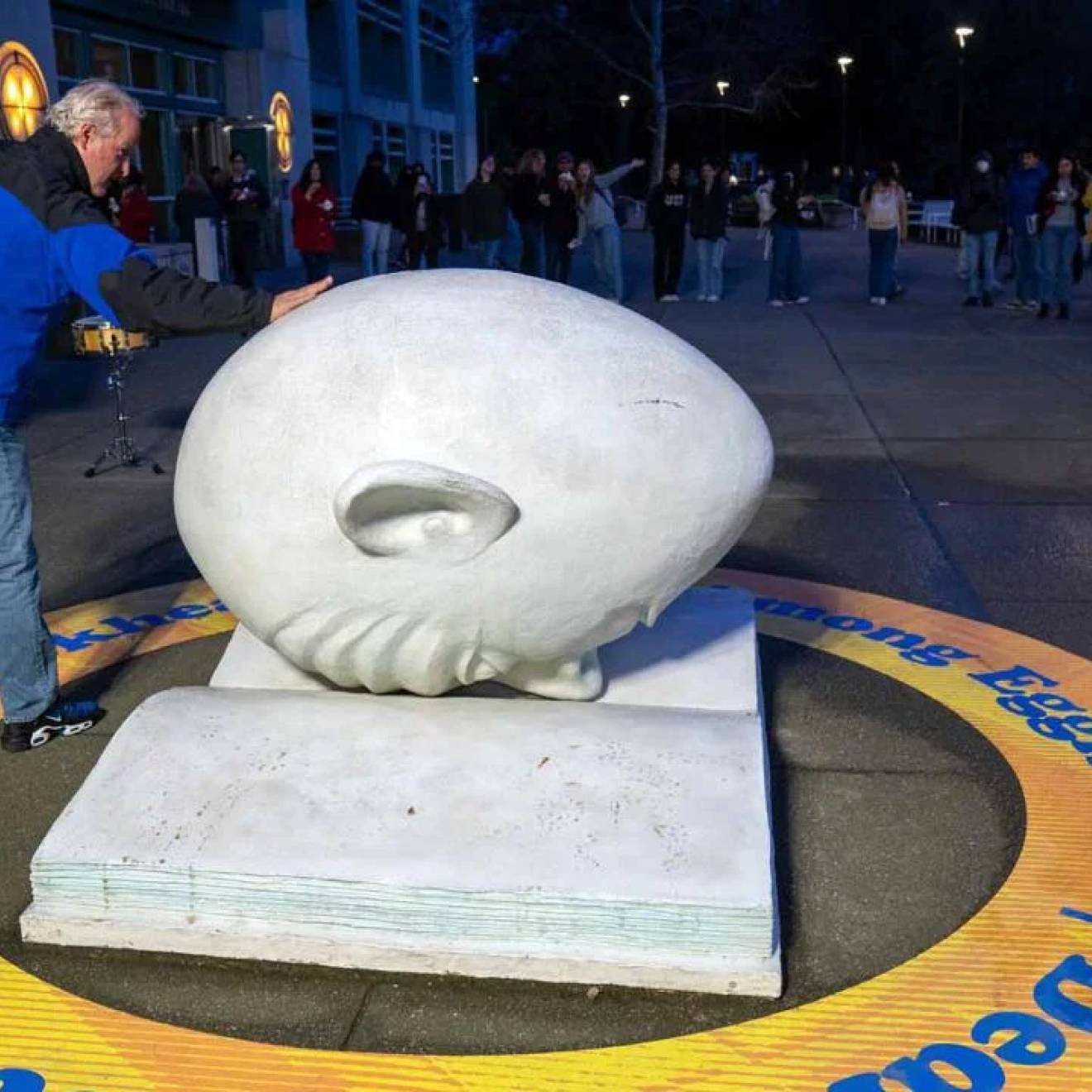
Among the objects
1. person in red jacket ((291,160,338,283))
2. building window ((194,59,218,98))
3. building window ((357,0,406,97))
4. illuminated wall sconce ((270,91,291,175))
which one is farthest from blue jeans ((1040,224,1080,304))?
building window ((357,0,406,97))

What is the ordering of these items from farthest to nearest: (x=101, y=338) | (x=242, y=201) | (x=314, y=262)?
(x=242, y=201), (x=314, y=262), (x=101, y=338)

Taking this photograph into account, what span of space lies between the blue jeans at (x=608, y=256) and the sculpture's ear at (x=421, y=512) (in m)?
14.1

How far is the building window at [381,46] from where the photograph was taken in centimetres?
3578

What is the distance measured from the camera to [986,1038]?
9.41 feet

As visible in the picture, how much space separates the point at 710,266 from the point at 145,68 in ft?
36.4

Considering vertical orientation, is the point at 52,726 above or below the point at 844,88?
Answer: below

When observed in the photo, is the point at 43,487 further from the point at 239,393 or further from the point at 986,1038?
the point at 986,1038

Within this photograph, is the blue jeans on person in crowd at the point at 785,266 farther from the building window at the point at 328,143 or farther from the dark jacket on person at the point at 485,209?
the building window at the point at 328,143

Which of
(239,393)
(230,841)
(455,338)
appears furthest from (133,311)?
(230,841)

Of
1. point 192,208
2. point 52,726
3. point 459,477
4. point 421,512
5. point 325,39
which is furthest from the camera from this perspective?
point 325,39

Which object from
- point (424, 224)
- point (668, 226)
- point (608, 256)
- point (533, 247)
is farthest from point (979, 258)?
point (424, 224)

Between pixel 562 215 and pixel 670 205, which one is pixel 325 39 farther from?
pixel 670 205

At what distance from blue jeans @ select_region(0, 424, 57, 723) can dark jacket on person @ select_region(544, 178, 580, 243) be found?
13.6 m

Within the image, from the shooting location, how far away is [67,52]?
67.2 feet
